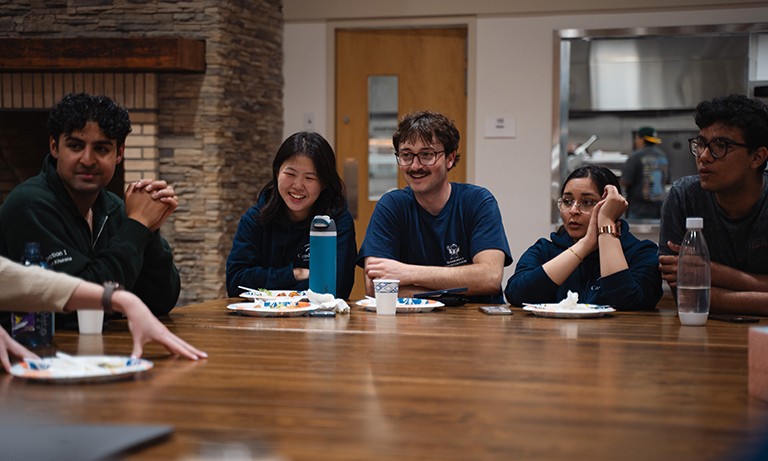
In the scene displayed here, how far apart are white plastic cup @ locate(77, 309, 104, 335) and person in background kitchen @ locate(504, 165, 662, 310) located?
133cm

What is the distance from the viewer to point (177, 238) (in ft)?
16.4

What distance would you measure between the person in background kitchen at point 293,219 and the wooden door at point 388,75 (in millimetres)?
2390

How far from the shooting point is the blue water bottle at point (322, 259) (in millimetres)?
2775

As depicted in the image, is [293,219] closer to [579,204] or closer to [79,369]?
[579,204]

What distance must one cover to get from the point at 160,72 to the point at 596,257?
299 cm

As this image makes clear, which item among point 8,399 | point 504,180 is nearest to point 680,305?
point 8,399

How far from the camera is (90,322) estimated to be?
82.1 inches

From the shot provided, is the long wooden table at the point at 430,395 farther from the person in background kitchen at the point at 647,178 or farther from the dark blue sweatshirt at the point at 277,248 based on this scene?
the person in background kitchen at the point at 647,178

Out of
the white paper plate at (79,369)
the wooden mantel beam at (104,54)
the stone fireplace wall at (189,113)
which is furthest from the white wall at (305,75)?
the white paper plate at (79,369)

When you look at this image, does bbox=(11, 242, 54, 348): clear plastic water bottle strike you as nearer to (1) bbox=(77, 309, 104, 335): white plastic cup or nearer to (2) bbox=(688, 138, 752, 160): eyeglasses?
(1) bbox=(77, 309, 104, 335): white plastic cup

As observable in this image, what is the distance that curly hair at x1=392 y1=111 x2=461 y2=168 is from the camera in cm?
308

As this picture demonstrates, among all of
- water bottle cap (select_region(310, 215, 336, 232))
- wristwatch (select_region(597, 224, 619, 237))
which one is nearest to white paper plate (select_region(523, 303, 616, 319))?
wristwatch (select_region(597, 224, 619, 237))

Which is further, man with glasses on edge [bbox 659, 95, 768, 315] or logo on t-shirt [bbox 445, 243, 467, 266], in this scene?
logo on t-shirt [bbox 445, 243, 467, 266]

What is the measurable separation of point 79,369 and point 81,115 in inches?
43.9
